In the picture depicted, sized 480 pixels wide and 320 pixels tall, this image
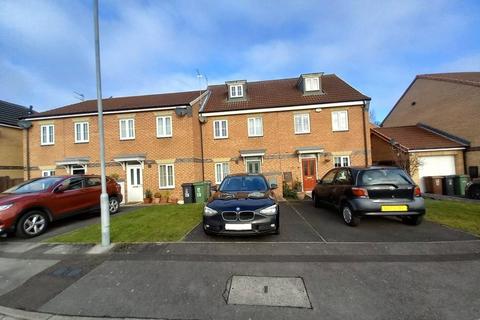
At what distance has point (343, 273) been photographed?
14.1 feet

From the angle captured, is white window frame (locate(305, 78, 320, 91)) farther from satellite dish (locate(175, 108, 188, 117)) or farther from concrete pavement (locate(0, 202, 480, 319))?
concrete pavement (locate(0, 202, 480, 319))

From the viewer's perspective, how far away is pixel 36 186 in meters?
8.37

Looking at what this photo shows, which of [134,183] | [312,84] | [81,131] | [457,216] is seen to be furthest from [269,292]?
[81,131]

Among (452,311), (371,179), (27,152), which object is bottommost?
(452,311)

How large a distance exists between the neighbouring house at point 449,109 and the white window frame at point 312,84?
7149mm

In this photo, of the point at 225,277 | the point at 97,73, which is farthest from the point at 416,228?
the point at 97,73

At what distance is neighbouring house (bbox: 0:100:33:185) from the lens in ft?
57.3

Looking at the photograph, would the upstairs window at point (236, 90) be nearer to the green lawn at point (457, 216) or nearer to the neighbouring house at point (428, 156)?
the neighbouring house at point (428, 156)

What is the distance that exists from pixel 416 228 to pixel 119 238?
7.79 m

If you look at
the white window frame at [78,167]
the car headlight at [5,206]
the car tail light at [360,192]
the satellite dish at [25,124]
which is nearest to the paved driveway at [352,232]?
the car tail light at [360,192]

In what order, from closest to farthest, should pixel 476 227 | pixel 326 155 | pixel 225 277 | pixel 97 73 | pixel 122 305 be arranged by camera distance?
1. pixel 122 305
2. pixel 225 277
3. pixel 97 73
4. pixel 476 227
5. pixel 326 155

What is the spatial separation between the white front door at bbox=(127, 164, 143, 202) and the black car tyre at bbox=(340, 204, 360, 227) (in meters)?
12.0

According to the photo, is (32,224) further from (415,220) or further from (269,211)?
(415,220)

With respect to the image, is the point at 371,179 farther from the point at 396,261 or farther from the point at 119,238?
the point at 119,238
